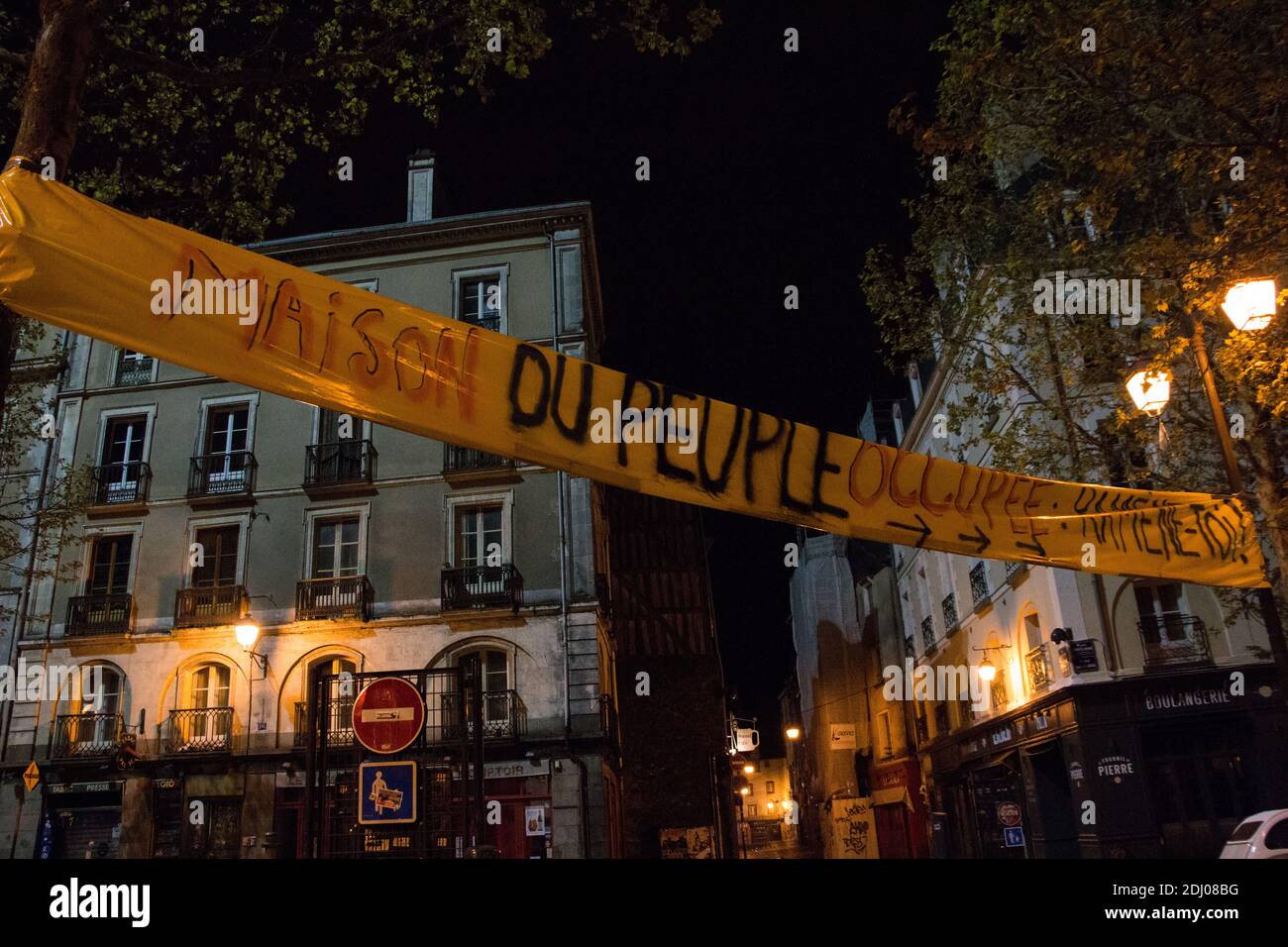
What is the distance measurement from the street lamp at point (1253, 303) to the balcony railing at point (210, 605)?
953 inches

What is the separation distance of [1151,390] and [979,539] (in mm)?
5903

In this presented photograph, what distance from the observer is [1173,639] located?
2167 cm

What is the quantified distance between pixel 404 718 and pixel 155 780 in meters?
Result: 20.4

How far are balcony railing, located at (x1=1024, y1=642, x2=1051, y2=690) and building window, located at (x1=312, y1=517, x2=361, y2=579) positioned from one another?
19088 mm

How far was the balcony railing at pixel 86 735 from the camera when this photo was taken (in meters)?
24.4

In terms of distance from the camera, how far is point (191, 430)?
91.8 ft

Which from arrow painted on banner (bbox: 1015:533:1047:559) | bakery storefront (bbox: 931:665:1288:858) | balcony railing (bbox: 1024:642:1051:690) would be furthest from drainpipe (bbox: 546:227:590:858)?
arrow painted on banner (bbox: 1015:533:1047:559)

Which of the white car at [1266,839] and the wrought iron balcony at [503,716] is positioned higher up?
the wrought iron balcony at [503,716]

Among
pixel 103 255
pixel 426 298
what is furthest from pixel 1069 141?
pixel 426 298

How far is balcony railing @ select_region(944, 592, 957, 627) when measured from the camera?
104 feet

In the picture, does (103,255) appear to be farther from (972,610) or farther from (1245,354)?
(972,610)

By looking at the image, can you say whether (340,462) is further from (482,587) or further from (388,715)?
(388,715)

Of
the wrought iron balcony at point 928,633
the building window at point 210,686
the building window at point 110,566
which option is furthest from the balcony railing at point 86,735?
the wrought iron balcony at point 928,633

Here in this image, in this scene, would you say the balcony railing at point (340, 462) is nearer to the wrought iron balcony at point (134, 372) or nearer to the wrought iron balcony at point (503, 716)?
the wrought iron balcony at point (134, 372)
